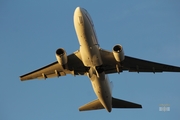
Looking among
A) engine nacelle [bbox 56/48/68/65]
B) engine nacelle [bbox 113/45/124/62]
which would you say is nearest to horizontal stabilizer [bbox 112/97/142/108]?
engine nacelle [bbox 113/45/124/62]

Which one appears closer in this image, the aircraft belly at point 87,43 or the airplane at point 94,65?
the aircraft belly at point 87,43

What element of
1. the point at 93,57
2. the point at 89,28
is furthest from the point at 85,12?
the point at 93,57

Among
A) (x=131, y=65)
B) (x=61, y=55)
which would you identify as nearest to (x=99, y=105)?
(x=131, y=65)

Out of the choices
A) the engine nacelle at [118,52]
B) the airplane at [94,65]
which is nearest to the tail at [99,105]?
Result: the airplane at [94,65]

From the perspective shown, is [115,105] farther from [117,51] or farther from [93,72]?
[117,51]

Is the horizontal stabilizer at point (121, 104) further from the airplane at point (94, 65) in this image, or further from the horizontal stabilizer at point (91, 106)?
the horizontal stabilizer at point (91, 106)

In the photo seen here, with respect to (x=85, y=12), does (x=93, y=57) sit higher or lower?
lower

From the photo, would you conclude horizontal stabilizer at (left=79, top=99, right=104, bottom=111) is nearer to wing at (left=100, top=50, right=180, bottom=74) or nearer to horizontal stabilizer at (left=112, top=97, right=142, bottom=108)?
Result: horizontal stabilizer at (left=112, top=97, right=142, bottom=108)

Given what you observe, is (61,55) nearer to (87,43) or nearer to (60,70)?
(87,43)
